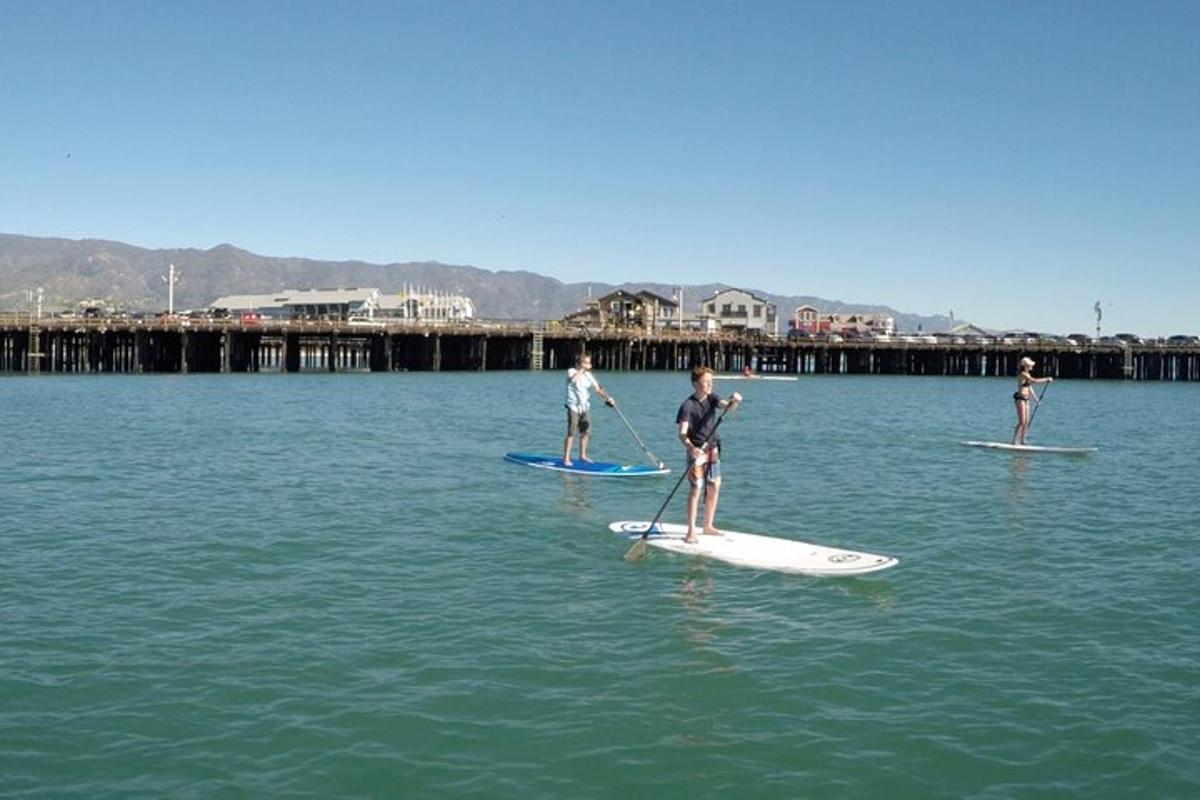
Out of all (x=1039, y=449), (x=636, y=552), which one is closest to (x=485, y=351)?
(x=1039, y=449)

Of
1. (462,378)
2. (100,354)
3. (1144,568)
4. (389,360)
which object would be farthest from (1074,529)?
(100,354)

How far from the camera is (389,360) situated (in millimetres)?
90688

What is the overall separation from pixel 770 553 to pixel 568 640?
14.4 ft

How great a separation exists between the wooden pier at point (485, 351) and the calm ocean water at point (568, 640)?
61.3 m

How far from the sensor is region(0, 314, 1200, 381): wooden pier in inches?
3226

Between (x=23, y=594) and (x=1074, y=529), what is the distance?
48.6ft

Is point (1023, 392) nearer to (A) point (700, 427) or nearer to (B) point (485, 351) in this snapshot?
(A) point (700, 427)

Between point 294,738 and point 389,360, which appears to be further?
point 389,360

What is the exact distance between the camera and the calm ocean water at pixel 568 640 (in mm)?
8148

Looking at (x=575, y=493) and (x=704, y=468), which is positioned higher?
(x=704, y=468)

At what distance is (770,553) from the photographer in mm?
14719

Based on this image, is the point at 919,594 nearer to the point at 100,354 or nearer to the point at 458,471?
the point at 458,471

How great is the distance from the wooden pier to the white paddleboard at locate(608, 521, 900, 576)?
69.9 metres

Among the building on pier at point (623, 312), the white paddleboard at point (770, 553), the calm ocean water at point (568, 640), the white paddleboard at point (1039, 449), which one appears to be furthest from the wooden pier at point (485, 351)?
the white paddleboard at point (770, 553)
